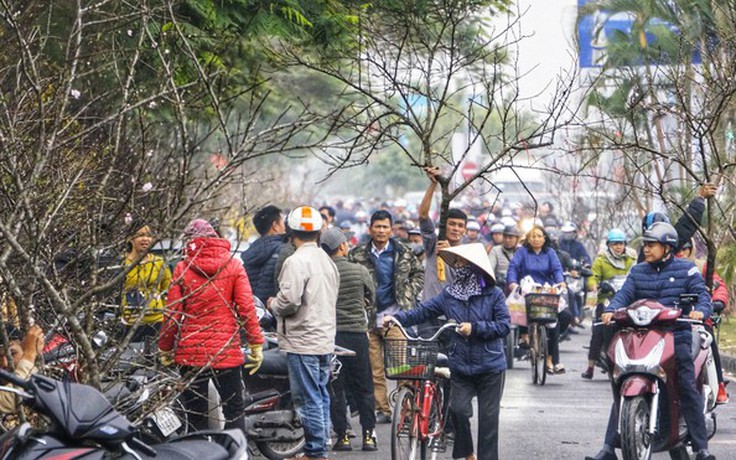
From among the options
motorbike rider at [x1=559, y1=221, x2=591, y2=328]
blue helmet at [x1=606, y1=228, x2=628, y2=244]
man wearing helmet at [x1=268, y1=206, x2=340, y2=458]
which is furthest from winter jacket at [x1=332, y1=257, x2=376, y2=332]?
motorbike rider at [x1=559, y1=221, x2=591, y2=328]

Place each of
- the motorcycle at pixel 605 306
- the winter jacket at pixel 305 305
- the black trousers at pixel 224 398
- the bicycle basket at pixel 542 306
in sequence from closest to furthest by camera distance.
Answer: the black trousers at pixel 224 398
the winter jacket at pixel 305 305
the motorcycle at pixel 605 306
the bicycle basket at pixel 542 306

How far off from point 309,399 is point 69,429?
5.87m

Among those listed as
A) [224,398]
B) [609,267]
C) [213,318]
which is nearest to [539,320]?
[609,267]

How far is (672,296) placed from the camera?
37.4ft

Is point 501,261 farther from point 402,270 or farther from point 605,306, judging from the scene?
point 402,270

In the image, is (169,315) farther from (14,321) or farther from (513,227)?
(513,227)

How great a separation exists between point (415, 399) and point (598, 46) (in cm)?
2266

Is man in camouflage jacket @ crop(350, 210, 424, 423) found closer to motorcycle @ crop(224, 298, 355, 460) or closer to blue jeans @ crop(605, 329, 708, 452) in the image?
motorcycle @ crop(224, 298, 355, 460)

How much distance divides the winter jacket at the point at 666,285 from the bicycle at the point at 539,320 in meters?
6.23

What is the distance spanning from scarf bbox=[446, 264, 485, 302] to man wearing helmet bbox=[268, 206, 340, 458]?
39.1 inches

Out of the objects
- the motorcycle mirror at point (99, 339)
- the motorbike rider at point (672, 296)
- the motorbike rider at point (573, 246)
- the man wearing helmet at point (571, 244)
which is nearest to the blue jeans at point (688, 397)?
the motorbike rider at point (672, 296)

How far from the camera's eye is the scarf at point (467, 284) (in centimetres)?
1077

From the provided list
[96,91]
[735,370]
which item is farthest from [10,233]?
[735,370]

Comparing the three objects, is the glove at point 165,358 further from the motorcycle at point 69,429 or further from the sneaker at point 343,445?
the motorcycle at point 69,429
